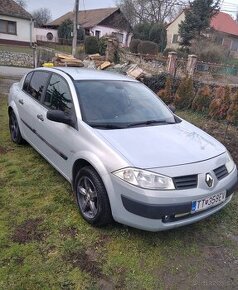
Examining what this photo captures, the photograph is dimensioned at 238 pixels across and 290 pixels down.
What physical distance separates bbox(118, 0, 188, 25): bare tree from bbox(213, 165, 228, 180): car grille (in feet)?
154

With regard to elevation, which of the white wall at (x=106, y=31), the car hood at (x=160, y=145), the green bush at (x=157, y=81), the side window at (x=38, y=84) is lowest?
the green bush at (x=157, y=81)

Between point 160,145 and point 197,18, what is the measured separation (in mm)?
30856

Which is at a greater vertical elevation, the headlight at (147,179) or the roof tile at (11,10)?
the roof tile at (11,10)

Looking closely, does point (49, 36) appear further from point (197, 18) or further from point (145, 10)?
point (197, 18)

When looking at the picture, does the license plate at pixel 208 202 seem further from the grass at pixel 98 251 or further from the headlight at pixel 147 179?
the grass at pixel 98 251

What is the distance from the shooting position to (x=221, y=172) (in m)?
3.41

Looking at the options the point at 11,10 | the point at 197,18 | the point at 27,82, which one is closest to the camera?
the point at 27,82

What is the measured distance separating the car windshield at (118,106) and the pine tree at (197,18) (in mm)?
29332

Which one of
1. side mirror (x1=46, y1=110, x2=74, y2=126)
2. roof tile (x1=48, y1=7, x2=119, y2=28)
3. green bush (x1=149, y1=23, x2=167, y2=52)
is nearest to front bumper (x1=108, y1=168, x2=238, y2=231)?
side mirror (x1=46, y1=110, x2=74, y2=126)

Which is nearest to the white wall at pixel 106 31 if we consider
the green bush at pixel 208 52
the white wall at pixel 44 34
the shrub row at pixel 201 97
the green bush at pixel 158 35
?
the white wall at pixel 44 34

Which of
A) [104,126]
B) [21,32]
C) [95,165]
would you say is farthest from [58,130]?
[21,32]

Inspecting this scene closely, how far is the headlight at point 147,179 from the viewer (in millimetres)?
2936

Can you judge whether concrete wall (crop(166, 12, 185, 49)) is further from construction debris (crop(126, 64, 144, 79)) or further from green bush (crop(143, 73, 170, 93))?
green bush (crop(143, 73, 170, 93))

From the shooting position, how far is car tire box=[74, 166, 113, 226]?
3219 mm
